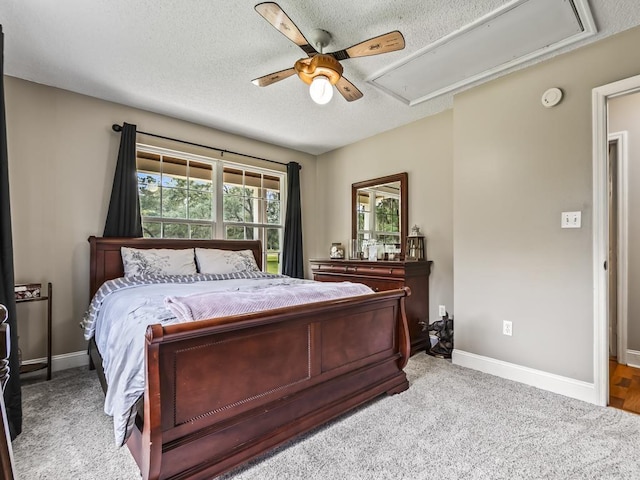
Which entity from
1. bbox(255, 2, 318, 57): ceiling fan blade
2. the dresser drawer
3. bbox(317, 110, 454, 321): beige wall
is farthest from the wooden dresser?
bbox(255, 2, 318, 57): ceiling fan blade

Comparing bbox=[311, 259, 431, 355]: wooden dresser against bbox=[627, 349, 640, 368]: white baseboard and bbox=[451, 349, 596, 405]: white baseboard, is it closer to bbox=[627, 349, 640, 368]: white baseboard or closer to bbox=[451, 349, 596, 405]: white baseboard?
bbox=[451, 349, 596, 405]: white baseboard

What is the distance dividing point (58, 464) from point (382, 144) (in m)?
4.08

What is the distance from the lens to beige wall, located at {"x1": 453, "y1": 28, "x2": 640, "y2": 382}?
2.30 m

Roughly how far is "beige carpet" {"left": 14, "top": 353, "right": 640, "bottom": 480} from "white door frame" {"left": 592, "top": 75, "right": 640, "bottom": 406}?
0.25m

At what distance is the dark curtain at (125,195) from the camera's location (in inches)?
123

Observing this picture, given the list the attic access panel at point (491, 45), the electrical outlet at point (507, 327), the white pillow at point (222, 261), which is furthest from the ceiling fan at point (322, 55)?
the electrical outlet at point (507, 327)

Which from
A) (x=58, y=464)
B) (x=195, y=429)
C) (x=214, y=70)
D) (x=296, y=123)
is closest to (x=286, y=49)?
(x=214, y=70)

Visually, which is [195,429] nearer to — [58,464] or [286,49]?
[58,464]

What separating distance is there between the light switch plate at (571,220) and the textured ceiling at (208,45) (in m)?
1.22

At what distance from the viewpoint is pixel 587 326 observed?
7.50ft

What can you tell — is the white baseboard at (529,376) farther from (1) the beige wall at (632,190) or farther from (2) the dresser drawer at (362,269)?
(1) the beige wall at (632,190)

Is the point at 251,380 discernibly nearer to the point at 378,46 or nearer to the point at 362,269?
the point at 378,46

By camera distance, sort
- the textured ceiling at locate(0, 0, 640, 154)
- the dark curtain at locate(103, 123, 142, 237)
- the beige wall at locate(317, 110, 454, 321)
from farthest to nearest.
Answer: the beige wall at locate(317, 110, 454, 321)
the dark curtain at locate(103, 123, 142, 237)
the textured ceiling at locate(0, 0, 640, 154)

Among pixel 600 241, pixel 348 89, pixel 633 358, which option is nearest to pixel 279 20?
pixel 348 89
